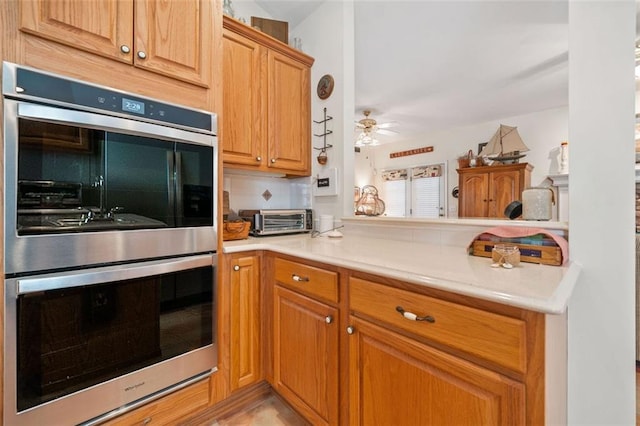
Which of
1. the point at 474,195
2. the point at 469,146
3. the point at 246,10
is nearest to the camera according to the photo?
the point at 246,10

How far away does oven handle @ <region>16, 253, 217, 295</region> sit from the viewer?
0.93 meters

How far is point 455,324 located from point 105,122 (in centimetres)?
140

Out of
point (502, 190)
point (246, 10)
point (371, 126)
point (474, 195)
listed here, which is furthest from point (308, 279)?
point (474, 195)

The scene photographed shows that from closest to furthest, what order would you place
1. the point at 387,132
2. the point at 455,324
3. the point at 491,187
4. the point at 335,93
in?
the point at 455,324, the point at 335,93, the point at 491,187, the point at 387,132

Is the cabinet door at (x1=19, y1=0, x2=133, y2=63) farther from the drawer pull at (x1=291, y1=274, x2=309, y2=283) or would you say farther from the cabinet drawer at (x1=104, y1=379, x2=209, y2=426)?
the cabinet drawer at (x1=104, y1=379, x2=209, y2=426)

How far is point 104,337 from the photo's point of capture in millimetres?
1087

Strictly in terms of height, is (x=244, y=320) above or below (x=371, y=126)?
below

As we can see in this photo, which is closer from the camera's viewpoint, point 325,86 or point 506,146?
point 325,86

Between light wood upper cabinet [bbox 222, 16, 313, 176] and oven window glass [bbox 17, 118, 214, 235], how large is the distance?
0.47 m

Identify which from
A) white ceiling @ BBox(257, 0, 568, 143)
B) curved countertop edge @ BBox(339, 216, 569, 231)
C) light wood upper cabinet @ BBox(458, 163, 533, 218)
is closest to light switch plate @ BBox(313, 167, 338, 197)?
curved countertop edge @ BBox(339, 216, 569, 231)

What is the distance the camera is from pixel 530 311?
0.65 metres

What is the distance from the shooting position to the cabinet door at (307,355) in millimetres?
1154

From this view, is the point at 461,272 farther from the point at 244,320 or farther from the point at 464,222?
the point at 244,320

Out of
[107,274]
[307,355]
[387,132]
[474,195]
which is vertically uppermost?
[387,132]
